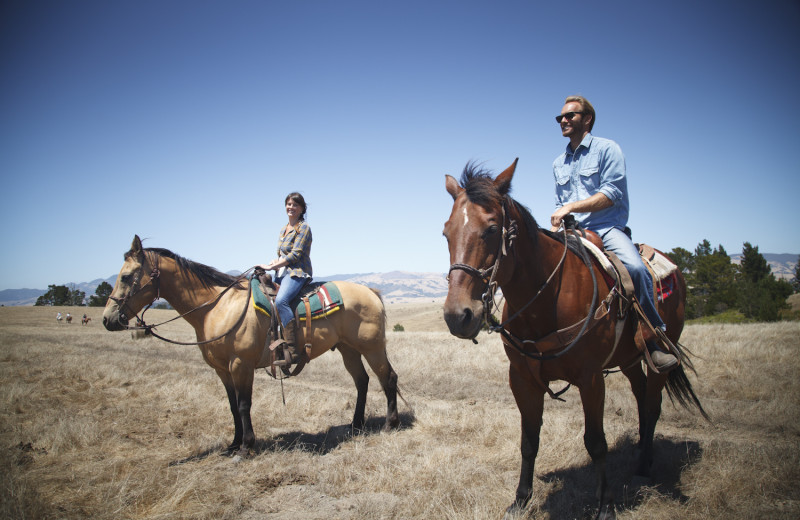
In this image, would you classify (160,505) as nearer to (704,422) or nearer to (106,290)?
(704,422)

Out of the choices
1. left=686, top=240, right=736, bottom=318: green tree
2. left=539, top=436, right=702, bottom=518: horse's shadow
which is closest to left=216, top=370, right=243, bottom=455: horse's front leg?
left=539, top=436, right=702, bottom=518: horse's shadow

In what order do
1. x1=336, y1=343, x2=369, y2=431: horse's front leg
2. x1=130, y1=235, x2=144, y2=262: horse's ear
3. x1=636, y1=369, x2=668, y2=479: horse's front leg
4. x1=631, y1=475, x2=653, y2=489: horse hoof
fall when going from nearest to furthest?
x1=631, y1=475, x2=653, y2=489: horse hoof → x1=636, y1=369, x2=668, y2=479: horse's front leg → x1=130, y1=235, x2=144, y2=262: horse's ear → x1=336, y1=343, x2=369, y2=431: horse's front leg

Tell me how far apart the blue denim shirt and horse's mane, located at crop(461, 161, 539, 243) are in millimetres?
969

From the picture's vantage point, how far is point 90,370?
10.7 metres

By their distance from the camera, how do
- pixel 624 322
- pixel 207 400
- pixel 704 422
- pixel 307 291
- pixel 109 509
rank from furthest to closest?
pixel 207 400, pixel 307 291, pixel 704 422, pixel 109 509, pixel 624 322

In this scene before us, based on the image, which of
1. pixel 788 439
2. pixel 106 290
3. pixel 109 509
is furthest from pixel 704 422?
pixel 106 290

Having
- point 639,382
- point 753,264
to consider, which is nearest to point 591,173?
point 639,382

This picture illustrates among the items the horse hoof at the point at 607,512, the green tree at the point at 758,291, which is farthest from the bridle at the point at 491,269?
the green tree at the point at 758,291

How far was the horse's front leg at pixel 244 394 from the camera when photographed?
18.7 feet

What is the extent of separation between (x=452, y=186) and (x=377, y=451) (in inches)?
157

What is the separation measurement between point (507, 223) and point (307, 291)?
4485 mm

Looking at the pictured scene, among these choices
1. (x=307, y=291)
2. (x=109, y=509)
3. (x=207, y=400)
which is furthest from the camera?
(x=207, y=400)

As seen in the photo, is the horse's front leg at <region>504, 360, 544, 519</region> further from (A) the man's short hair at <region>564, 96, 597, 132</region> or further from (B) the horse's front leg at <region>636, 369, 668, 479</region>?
(A) the man's short hair at <region>564, 96, 597, 132</region>

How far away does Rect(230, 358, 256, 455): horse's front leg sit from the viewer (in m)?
5.69
